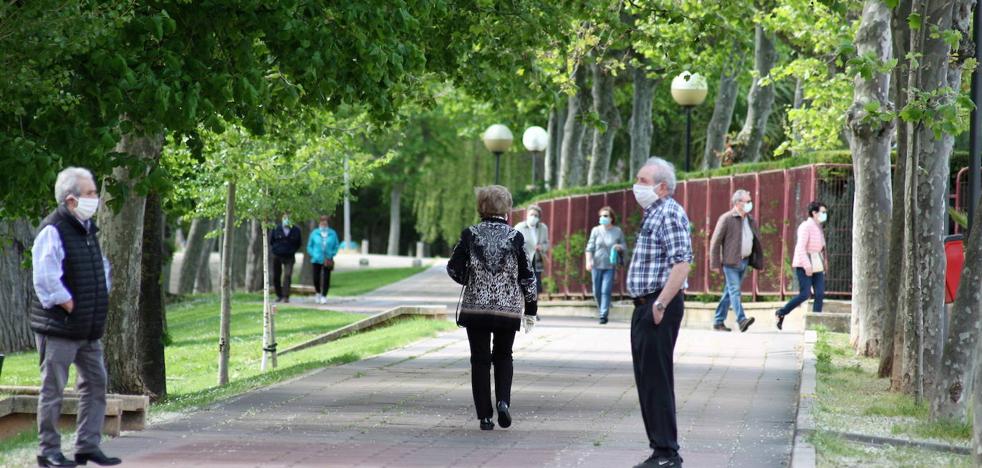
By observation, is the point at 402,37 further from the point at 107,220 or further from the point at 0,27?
the point at 0,27

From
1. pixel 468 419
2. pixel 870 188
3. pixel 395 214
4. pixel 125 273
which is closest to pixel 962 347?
pixel 468 419

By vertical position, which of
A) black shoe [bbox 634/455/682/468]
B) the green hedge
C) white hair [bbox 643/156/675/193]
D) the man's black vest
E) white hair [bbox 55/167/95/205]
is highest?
the green hedge

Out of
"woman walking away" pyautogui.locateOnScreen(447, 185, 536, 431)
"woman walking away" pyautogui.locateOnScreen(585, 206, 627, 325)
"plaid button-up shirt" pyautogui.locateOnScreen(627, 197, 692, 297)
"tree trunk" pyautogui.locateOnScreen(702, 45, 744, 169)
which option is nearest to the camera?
"plaid button-up shirt" pyautogui.locateOnScreen(627, 197, 692, 297)

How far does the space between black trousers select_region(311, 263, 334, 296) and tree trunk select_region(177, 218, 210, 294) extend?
6.83m

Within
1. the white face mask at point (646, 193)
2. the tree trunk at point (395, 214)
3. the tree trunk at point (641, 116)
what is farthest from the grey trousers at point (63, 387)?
the tree trunk at point (395, 214)

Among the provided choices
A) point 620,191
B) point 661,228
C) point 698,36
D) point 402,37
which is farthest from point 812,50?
point 661,228

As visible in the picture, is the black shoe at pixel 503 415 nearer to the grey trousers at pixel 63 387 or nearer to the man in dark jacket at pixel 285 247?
the grey trousers at pixel 63 387

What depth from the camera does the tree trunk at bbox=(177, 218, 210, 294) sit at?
124 feet

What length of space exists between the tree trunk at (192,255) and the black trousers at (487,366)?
90.0 ft

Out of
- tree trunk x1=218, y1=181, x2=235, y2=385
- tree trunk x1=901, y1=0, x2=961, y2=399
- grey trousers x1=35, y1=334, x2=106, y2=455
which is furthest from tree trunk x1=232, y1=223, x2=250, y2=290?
grey trousers x1=35, y1=334, x2=106, y2=455

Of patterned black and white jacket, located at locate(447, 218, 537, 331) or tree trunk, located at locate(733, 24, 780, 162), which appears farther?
tree trunk, located at locate(733, 24, 780, 162)

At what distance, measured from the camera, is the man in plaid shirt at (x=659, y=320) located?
8.64m

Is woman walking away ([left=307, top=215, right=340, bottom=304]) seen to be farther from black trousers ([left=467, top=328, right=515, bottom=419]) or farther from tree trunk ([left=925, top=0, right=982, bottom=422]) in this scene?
tree trunk ([left=925, top=0, right=982, bottom=422])

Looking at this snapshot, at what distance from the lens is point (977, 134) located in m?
12.0
